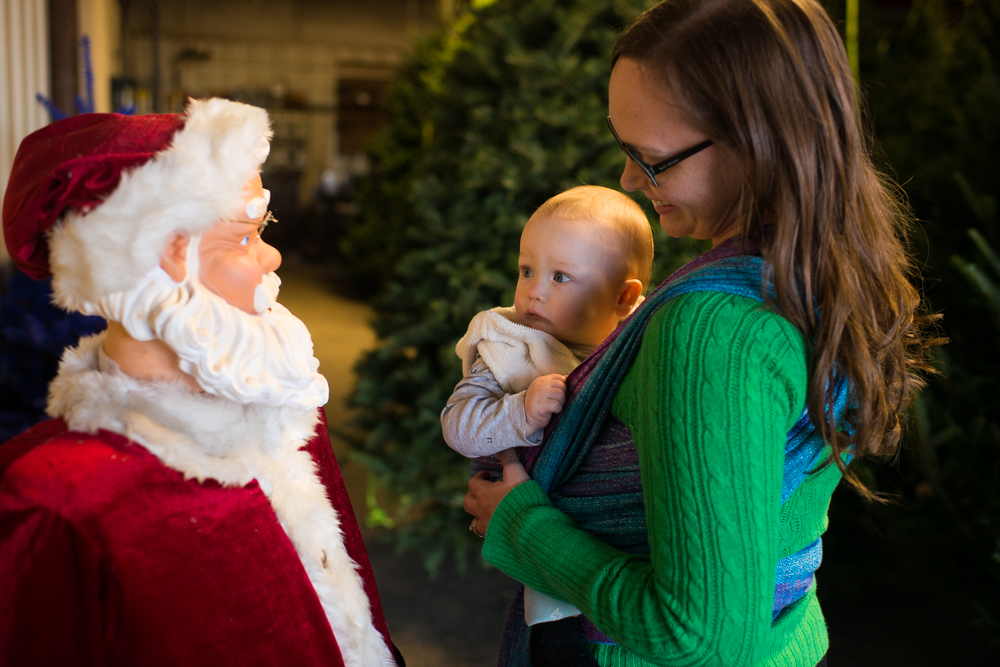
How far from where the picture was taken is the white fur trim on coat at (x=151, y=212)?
867 millimetres

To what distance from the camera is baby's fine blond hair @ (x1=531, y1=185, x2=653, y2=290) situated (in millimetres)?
1300

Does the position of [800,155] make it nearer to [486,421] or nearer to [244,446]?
[486,421]

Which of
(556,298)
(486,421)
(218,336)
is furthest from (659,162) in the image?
(218,336)

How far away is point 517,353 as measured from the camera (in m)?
1.31

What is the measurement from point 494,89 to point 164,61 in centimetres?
1222

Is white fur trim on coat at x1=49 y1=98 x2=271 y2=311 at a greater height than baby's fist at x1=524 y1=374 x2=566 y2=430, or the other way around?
white fur trim on coat at x1=49 y1=98 x2=271 y2=311

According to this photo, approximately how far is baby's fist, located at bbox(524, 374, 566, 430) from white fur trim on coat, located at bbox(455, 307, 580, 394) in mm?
122

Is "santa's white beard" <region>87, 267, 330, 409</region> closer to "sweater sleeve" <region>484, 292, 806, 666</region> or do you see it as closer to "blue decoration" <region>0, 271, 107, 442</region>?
"sweater sleeve" <region>484, 292, 806, 666</region>

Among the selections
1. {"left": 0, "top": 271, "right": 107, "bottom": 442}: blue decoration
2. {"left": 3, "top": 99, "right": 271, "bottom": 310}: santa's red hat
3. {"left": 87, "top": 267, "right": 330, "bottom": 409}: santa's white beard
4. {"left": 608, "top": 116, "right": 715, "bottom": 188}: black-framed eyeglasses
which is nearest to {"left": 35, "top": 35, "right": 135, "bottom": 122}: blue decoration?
{"left": 0, "top": 271, "right": 107, "bottom": 442}: blue decoration

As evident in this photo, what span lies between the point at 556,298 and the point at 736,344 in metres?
0.52

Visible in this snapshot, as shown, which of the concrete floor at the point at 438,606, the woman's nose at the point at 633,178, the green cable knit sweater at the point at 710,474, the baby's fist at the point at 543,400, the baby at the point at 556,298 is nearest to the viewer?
the green cable knit sweater at the point at 710,474

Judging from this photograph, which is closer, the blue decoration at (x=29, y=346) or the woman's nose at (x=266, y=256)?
the woman's nose at (x=266, y=256)

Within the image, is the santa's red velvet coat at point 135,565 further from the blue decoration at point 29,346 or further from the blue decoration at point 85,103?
the blue decoration at point 85,103

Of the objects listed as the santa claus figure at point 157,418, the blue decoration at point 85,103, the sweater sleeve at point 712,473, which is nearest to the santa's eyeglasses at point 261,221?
the santa claus figure at point 157,418
